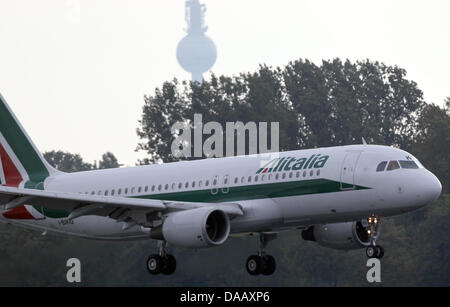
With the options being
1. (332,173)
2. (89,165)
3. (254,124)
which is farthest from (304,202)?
(89,165)

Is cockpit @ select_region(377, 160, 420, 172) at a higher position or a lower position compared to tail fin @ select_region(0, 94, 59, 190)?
lower

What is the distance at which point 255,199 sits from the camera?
5044 cm

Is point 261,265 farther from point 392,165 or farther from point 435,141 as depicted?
point 435,141

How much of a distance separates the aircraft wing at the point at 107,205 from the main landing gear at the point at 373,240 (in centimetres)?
491

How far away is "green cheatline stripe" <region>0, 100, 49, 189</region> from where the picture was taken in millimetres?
58562

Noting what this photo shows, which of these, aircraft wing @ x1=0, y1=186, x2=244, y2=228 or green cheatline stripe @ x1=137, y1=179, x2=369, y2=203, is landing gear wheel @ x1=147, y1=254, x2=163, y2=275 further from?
green cheatline stripe @ x1=137, y1=179, x2=369, y2=203

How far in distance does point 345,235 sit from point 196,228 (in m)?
7.06

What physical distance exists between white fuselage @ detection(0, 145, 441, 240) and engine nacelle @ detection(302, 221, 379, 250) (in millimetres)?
2654

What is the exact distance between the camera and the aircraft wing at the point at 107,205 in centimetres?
4922

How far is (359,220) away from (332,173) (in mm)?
2612

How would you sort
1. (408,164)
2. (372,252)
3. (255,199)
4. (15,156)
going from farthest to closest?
(15,156) → (255,199) → (372,252) → (408,164)

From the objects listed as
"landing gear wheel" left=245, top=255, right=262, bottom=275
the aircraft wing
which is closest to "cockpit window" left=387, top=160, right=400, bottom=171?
the aircraft wing

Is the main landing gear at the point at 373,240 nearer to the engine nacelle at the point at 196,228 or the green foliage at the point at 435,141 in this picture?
the engine nacelle at the point at 196,228

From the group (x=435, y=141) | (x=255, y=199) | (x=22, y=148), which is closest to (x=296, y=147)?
(x=435, y=141)
